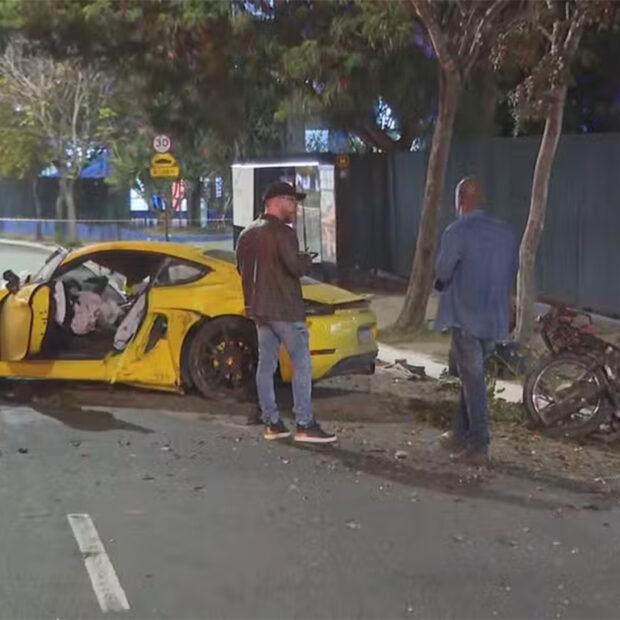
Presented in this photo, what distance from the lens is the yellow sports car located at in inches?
336

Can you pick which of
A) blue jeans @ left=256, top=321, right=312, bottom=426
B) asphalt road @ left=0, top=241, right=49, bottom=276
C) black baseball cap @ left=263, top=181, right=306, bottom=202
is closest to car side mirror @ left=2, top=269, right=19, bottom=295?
blue jeans @ left=256, top=321, right=312, bottom=426

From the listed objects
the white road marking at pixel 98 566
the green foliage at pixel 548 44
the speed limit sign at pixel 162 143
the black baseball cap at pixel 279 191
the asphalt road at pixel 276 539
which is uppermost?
the green foliage at pixel 548 44

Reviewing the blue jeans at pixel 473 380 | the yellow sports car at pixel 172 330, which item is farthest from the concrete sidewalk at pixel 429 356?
the blue jeans at pixel 473 380

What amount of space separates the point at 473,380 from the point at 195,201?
103 ft

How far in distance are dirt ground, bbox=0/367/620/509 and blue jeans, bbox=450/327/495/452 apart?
215 millimetres

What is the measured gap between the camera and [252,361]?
870 cm

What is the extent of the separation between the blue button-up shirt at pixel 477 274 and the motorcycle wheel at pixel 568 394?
851mm

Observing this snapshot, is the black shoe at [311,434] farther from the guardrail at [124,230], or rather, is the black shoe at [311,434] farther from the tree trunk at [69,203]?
the tree trunk at [69,203]

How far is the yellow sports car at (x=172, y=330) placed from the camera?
8.54m

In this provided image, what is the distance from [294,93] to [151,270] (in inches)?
352

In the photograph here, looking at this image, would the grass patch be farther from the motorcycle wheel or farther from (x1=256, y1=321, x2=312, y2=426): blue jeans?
(x1=256, y1=321, x2=312, y2=426): blue jeans

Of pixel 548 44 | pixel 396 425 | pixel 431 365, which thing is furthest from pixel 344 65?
pixel 396 425

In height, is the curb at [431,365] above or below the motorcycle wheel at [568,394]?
below

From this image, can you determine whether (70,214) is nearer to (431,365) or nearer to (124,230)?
(124,230)
